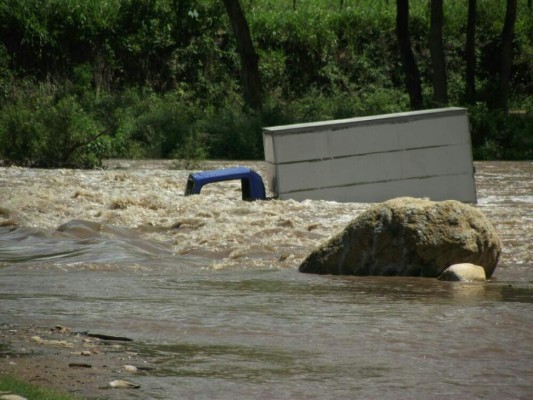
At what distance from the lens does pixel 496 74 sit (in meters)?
45.5

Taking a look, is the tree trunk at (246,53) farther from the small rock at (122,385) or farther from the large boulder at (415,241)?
the small rock at (122,385)

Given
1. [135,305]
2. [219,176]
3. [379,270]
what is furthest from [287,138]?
[135,305]

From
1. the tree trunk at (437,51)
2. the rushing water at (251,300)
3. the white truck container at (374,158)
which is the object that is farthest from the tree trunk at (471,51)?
the white truck container at (374,158)

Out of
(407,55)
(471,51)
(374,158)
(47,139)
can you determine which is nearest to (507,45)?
(471,51)

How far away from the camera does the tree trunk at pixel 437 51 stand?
34.2 m

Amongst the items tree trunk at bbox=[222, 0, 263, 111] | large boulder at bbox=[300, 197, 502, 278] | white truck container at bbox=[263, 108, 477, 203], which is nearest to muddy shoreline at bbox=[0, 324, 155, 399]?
large boulder at bbox=[300, 197, 502, 278]

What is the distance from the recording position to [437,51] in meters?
34.7

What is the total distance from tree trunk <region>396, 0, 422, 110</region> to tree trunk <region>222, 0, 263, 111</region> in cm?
437

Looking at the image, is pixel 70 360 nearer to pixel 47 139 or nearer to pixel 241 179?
pixel 241 179

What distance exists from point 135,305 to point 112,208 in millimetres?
8335

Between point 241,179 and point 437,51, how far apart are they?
15.9 metres

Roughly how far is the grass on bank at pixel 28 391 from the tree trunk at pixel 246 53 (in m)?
28.9

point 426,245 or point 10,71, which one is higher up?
point 10,71

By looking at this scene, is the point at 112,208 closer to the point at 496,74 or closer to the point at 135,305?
the point at 135,305
